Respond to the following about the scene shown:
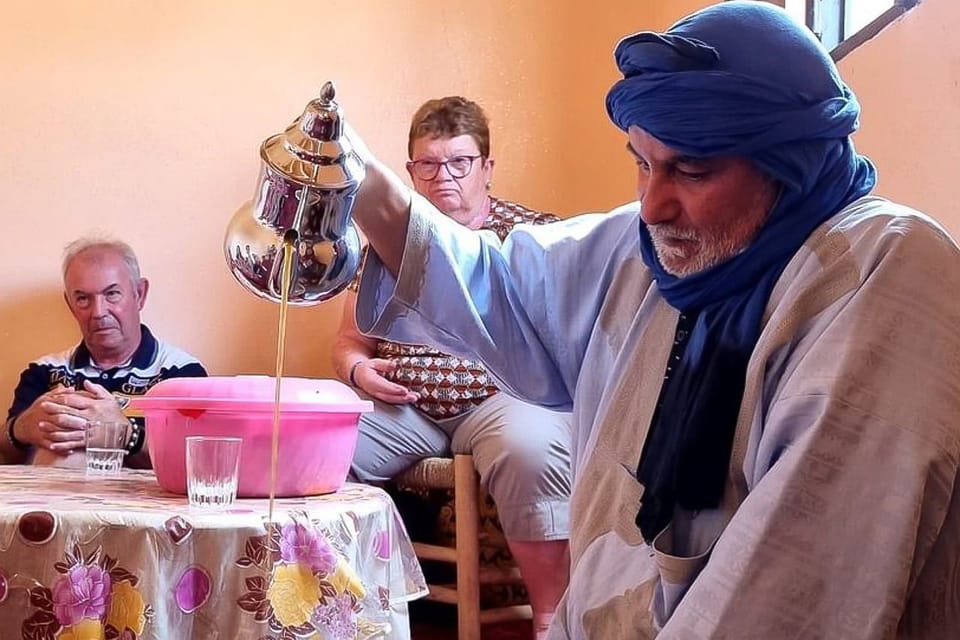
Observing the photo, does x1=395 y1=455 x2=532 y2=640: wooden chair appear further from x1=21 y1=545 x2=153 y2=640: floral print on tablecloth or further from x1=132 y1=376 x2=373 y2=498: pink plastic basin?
x1=21 y1=545 x2=153 y2=640: floral print on tablecloth

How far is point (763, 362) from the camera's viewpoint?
860mm

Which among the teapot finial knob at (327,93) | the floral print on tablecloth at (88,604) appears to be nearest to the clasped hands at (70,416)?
the floral print on tablecloth at (88,604)

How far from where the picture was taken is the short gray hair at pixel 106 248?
7.98 ft

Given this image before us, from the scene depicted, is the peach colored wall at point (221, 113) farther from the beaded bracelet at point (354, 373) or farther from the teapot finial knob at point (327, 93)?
the teapot finial knob at point (327, 93)

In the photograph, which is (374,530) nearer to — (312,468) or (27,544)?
(312,468)

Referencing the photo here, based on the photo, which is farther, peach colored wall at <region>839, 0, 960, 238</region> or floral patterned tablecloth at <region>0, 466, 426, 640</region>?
peach colored wall at <region>839, 0, 960, 238</region>

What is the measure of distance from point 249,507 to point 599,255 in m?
0.46

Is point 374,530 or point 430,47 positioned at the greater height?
point 430,47

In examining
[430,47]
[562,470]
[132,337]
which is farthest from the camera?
[430,47]

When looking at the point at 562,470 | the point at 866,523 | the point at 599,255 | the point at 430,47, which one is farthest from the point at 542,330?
the point at 430,47

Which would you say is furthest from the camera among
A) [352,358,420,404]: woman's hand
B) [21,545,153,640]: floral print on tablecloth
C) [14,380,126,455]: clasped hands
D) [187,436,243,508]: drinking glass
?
[352,358,420,404]: woman's hand

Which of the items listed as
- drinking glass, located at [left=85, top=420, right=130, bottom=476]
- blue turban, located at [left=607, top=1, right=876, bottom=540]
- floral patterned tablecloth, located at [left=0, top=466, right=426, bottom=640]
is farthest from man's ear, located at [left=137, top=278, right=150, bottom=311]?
blue turban, located at [left=607, top=1, right=876, bottom=540]

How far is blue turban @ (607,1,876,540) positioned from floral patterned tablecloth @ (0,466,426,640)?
37cm

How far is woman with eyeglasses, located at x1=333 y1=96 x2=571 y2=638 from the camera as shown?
204 cm
